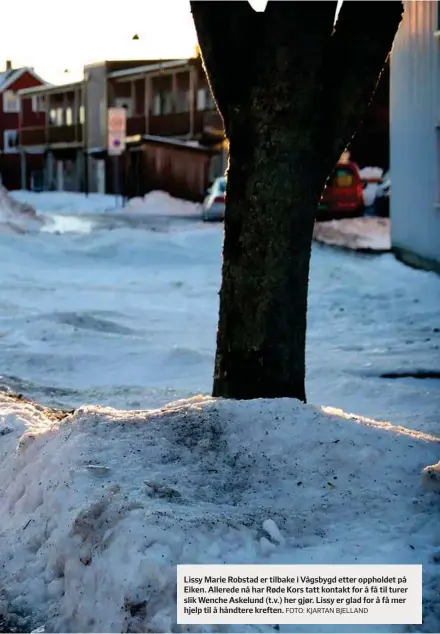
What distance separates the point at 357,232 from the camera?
26750 mm

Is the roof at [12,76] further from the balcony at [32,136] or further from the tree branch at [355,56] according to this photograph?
the tree branch at [355,56]

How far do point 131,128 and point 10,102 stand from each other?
26346 mm

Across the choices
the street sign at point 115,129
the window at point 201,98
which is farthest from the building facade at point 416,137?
the window at point 201,98

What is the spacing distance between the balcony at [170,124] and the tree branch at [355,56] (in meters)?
41.6

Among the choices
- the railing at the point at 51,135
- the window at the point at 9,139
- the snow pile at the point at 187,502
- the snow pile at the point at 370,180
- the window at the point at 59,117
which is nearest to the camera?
the snow pile at the point at 187,502

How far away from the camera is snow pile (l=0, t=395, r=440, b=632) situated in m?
3.88

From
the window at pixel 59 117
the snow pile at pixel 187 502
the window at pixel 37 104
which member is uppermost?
the window at pixel 37 104

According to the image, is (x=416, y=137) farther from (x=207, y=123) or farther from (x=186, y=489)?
(x=207, y=123)

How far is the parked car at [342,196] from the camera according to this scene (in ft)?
91.9

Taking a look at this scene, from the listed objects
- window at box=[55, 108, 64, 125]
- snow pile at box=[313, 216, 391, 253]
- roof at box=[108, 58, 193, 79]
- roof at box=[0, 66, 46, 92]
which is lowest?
snow pile at box=[313, 216, 391, 253]

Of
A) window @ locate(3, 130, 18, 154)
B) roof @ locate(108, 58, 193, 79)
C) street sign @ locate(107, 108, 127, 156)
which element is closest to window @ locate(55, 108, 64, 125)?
window @ locate(3, 130, 18, 154)

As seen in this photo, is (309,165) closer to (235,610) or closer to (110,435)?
(110,435)

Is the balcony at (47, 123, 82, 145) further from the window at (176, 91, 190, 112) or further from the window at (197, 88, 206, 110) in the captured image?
the window at (197, 88, 206, 110)

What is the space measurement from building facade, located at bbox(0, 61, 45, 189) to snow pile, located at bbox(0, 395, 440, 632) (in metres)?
64.1
